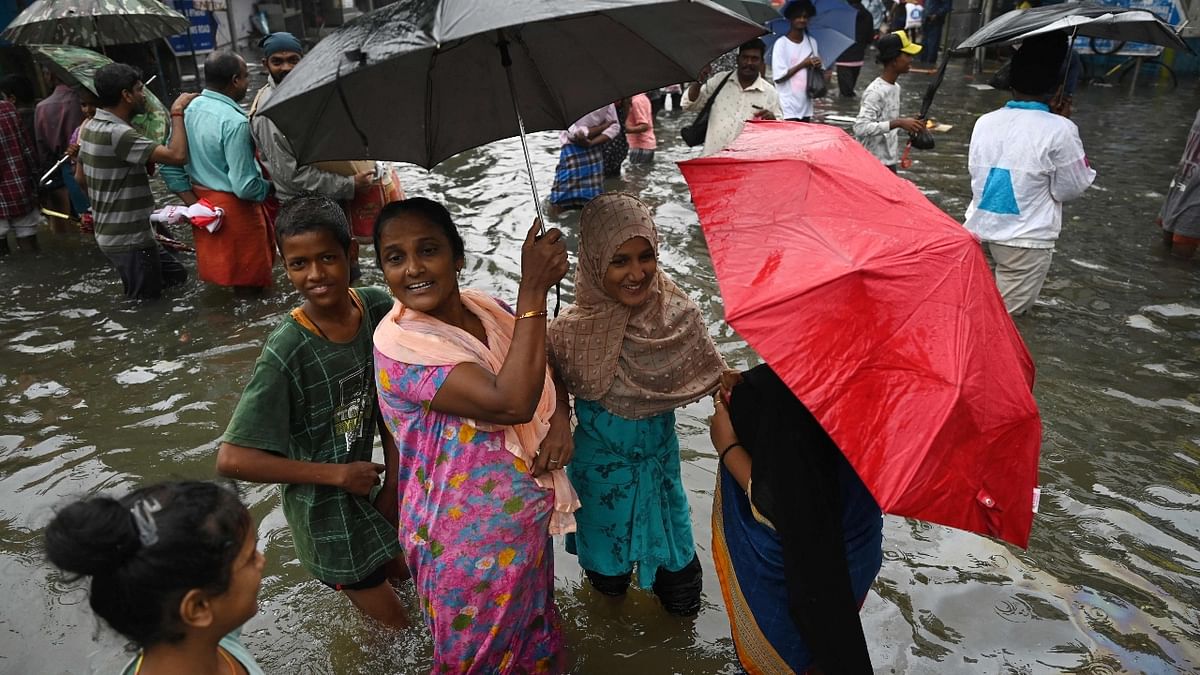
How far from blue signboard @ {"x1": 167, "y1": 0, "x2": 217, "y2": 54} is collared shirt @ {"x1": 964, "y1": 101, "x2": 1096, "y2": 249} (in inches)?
588

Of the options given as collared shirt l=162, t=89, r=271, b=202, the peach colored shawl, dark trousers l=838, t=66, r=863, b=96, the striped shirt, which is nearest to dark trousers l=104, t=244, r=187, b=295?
the striped shirt

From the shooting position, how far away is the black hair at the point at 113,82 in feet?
17.7

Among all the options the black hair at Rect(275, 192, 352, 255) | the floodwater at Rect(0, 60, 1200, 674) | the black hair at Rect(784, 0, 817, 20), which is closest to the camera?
the black hair at Rect(275, 192, 352, 255)

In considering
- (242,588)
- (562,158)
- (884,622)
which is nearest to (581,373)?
(242,588)

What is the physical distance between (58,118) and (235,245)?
3083 mm

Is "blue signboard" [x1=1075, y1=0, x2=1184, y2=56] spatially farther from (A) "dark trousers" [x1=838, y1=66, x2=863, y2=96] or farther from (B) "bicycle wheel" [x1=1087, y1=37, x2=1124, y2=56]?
(A) "dark trousers" [x1=838, y1=66, x2=863, y2=96]

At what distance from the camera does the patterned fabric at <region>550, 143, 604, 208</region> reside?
24.6 feet

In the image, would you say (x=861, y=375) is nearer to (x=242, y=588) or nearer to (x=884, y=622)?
(x=242, y=588)

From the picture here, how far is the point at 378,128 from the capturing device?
2455mm

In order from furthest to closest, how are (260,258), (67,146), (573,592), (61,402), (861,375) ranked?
(67,146) < (260,258) < (61,402) < (573,592) < (861,375)

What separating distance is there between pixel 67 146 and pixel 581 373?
278 inches

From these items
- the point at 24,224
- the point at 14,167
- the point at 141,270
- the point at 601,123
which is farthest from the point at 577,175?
the point at 24,224

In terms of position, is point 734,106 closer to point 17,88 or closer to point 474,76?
point 474,76

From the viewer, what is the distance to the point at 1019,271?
4.99m
